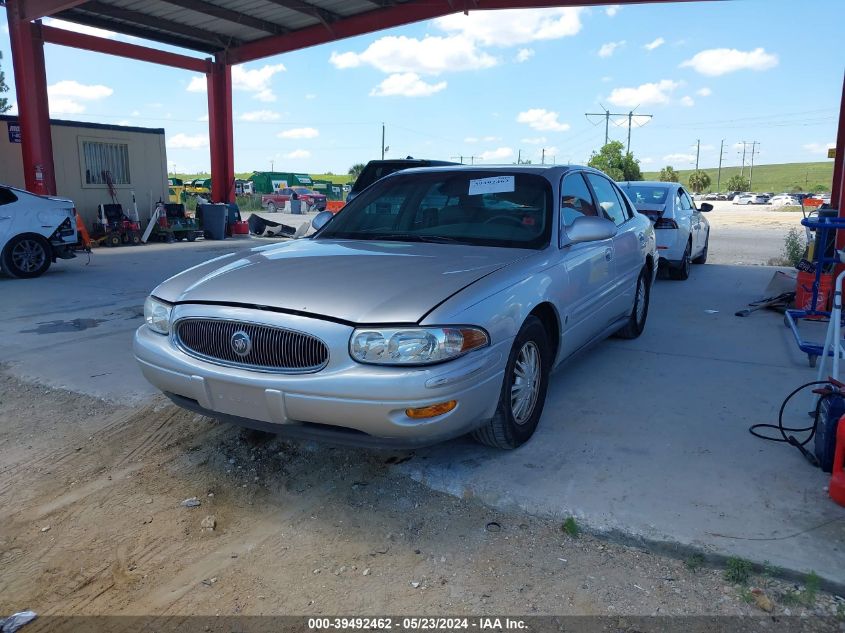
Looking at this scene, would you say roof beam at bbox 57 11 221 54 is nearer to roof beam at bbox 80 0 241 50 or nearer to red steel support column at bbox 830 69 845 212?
roof beam at bbox 80 0 241 50

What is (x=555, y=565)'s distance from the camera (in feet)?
8.81

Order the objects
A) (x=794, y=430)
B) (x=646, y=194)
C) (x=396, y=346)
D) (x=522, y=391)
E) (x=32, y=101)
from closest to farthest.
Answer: (x=396, y=346) → (x=522, y=391) → (x=794, y=430) → (x=646, y=194) → (x=32, y=101)

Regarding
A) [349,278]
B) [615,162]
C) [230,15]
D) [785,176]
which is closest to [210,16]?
[230,15]

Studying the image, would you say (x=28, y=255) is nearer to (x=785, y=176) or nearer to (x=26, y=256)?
(x=26, y=256)

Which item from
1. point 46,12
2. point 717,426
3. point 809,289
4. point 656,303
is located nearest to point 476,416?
point 717,426

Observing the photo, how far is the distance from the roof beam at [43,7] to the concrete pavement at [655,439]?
782 cm

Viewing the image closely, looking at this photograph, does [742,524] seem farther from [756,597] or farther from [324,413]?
[324,413]

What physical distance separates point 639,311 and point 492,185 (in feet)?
8.29

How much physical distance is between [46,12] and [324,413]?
45.6 ft

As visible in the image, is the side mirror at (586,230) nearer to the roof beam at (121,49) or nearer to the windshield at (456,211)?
the windshield at (456,211)

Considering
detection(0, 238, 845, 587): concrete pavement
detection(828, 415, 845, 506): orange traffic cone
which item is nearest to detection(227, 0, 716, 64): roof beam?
detection(0, 238, 845, 587): concrete pavement

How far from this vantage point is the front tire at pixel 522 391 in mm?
3383

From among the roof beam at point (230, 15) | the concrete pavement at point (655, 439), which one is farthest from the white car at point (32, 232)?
the roof beam at point (230, 15)

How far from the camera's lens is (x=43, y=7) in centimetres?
1302
